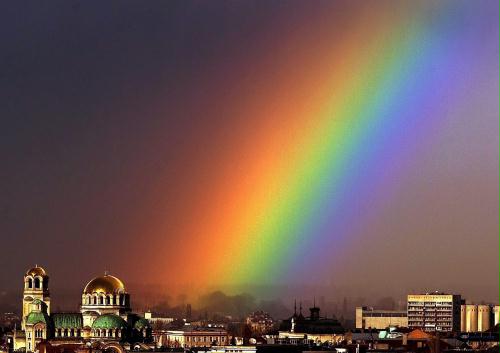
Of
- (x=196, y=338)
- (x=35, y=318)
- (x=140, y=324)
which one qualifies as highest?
(x=35, y=318)

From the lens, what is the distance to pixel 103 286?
462 ft

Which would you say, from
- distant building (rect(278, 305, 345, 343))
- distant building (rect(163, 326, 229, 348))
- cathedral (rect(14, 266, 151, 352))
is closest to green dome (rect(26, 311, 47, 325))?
cathedral (rect(14, 266, 151, 352))

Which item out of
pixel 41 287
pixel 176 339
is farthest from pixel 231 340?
pixel 41 287

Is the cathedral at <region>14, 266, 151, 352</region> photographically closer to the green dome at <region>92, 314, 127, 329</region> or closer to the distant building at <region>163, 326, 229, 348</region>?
the green dome at <region>92, 314, 127, 329</region>

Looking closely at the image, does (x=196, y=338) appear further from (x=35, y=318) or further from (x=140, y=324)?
(x=35, y=318)

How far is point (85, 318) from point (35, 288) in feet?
17.7

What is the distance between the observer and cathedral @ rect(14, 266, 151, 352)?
5330 inches

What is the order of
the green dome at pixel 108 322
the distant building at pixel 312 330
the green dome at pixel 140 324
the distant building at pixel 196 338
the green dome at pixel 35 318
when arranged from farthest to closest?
the distant building at pixel 312 330 < the distant building at pixel 196 338 < the green dome at pixel 140 324 < the green dome at pixel 35 318 < the green dome at pixel 108 322

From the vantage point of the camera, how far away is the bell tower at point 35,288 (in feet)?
463

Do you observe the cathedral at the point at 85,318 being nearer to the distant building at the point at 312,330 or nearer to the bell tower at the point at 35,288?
the bell tower at the point at 35,288

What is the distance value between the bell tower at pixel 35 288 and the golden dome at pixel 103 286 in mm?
3348

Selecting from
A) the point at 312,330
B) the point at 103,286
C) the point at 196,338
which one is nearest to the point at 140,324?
the point at 103,286

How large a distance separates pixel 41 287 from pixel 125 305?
7168mm

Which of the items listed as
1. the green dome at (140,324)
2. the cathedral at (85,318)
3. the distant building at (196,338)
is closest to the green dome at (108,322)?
the cathedral at (85,318)
